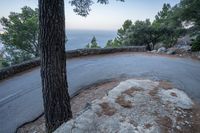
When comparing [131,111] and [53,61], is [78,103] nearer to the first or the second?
[131,111]

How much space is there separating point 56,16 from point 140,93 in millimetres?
3180

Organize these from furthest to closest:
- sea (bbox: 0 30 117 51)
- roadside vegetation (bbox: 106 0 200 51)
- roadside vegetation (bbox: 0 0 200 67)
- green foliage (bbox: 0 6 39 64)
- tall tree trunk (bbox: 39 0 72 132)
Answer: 1. sea (bbox: 0 30 117 51)
2. green foliage (bbox: 0 6 39 64)
3. roadside vegetation (bbox: 0 0 200 67)
4. roadside vegetation (bbox: 106 0 200 51)
5. tall tree trunk (bbox: 39 0 72 132)

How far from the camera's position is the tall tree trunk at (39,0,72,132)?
11.3 ft

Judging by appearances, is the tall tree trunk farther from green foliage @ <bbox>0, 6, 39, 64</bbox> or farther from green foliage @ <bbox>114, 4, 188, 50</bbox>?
green foliage @ <bbox>0, 6, 39, 64</bbox>

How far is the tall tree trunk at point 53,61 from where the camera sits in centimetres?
345

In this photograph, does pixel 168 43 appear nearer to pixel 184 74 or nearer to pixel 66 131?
pixel 184 74

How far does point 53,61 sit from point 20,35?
17822 mm

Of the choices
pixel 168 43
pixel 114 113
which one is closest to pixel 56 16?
pixel 114 113

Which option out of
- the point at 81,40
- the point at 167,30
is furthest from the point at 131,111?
the point at 81,40

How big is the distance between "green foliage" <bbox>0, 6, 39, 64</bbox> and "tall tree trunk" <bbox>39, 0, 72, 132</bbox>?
16.8 meters

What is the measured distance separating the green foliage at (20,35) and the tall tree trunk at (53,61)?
16831mm

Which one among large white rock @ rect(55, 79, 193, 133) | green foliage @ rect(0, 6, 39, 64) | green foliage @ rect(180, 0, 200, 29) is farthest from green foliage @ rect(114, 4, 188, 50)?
large white rock @ rect(55, 79, 193, 133)

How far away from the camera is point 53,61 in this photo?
3654mm

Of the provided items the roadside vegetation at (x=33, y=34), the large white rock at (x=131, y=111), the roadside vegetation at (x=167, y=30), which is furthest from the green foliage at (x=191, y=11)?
the large white rock at (x=131, y=111)
